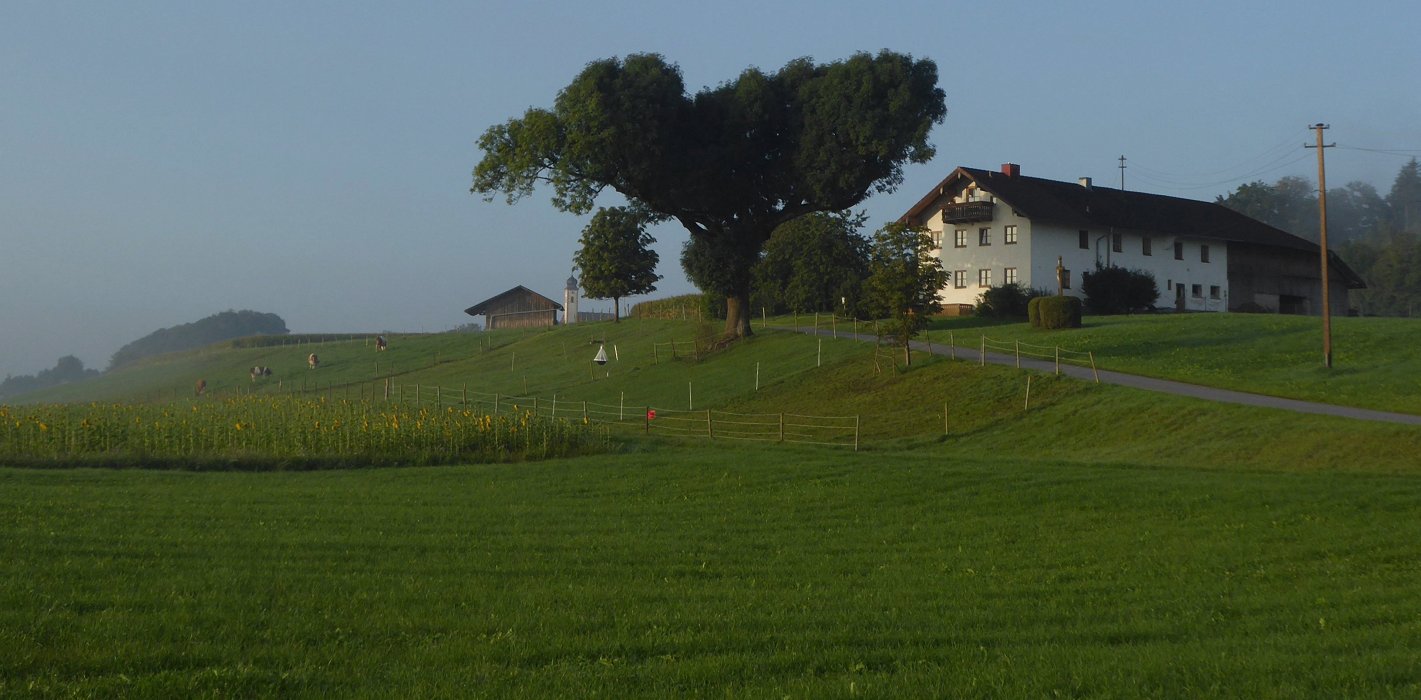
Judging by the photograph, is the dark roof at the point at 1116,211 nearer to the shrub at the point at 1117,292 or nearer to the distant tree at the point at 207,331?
the shrub at the point at 1117,292

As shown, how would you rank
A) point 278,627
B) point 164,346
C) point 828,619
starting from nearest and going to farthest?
point 278,627 → point 828,619 → point 164,346

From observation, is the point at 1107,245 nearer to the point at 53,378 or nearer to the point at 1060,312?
the point at 1060,312

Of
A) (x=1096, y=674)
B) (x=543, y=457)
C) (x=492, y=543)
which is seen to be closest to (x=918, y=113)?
(x=543, y=457)

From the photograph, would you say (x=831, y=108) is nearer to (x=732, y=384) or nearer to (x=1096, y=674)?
(x=732, y=384)

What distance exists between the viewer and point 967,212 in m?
67.3

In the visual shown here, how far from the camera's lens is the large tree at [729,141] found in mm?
53156

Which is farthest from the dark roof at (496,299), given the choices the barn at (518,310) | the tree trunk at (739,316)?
the tree trunk at (739,316)

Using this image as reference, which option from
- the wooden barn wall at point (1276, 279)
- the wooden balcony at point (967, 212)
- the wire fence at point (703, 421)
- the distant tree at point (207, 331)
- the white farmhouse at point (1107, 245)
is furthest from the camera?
→ the distant tree at point (207, 331)

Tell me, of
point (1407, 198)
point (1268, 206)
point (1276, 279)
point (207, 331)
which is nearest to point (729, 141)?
point (1276, 279)

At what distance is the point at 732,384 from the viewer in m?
52.4

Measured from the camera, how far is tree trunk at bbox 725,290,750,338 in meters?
62.5

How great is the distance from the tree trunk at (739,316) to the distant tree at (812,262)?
28.1 feet

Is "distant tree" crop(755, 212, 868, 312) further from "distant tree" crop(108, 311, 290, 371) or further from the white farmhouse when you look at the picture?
"distant tree" crop(108, 311, 290, 371)

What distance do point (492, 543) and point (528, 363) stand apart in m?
61.0
